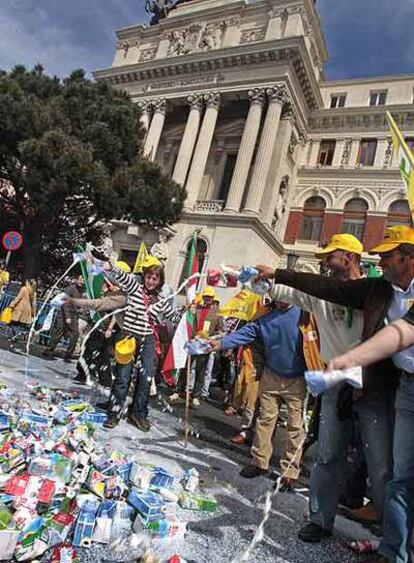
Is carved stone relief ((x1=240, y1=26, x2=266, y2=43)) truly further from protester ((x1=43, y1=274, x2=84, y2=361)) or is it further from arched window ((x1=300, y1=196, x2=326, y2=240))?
protester ((x1=43, y1=274, x2=84, y2=361))

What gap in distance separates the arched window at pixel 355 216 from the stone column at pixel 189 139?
9.63 meters

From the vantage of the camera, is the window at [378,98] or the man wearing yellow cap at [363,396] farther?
the window at [378,98]

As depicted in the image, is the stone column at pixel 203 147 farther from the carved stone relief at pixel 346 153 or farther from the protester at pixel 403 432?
the protester at pixel 403 432

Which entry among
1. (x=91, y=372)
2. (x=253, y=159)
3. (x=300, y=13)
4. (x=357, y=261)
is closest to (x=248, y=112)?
(x=253, y=159)

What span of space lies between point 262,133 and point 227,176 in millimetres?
3937

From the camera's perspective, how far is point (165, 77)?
88.1 feet

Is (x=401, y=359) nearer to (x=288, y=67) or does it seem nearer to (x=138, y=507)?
(x=138, y=507)

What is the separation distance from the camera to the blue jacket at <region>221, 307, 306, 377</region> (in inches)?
149

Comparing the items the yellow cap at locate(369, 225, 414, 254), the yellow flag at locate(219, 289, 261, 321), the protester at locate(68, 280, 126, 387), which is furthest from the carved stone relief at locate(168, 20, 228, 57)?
the yellow cap at locate(369, 225, 414, 254)

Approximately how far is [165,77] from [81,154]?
17.5 metres

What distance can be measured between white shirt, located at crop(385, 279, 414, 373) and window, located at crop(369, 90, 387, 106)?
26960 mm

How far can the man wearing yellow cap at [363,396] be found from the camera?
243 cm

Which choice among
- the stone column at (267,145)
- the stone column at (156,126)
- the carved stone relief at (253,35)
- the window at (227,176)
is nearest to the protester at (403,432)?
the stone column at (267,145)

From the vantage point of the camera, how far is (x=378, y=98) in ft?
84.5
